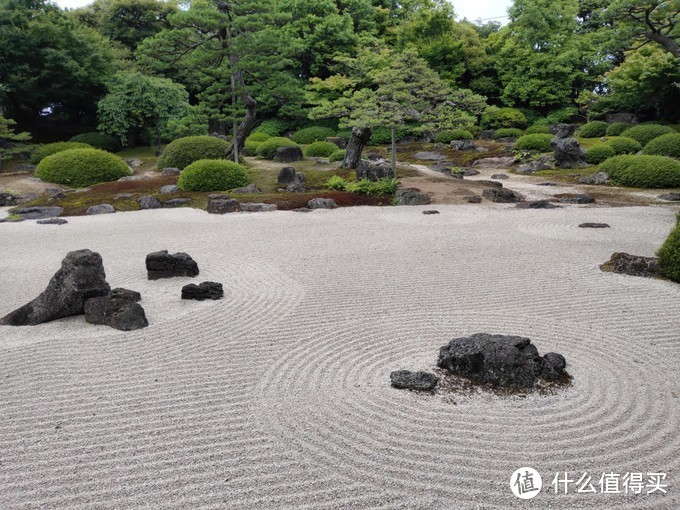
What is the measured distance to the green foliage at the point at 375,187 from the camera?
53.0 ft

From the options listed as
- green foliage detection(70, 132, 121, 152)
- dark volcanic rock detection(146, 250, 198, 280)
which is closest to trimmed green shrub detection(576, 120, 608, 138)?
green foliage detection(70, 132, 121, 152)

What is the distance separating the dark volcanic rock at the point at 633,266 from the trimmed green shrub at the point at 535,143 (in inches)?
807

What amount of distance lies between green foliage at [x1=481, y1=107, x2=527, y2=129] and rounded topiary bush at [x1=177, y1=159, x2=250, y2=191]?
22.3m

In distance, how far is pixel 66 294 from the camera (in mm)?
5918

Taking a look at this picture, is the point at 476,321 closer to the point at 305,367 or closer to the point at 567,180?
the point at 305,367

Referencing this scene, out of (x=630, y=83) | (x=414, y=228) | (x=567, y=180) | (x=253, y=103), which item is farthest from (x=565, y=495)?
(x=630, y=83)

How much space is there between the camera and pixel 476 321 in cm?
570

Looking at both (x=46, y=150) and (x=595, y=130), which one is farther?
(x=595, y=130)

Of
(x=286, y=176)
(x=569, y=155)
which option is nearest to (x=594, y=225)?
(x=286, y=176)

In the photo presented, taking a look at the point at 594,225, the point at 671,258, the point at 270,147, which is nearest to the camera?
the point at 671,258

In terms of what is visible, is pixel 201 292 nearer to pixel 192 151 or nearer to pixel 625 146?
pixel 192 151

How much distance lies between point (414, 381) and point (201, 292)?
363 cm

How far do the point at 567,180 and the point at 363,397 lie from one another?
18.5 metres

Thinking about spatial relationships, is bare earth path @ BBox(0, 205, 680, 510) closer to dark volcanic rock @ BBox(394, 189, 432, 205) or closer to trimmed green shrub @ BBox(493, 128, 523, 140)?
dark volcanic rock @ BBox(394, 189, 432, 205)
